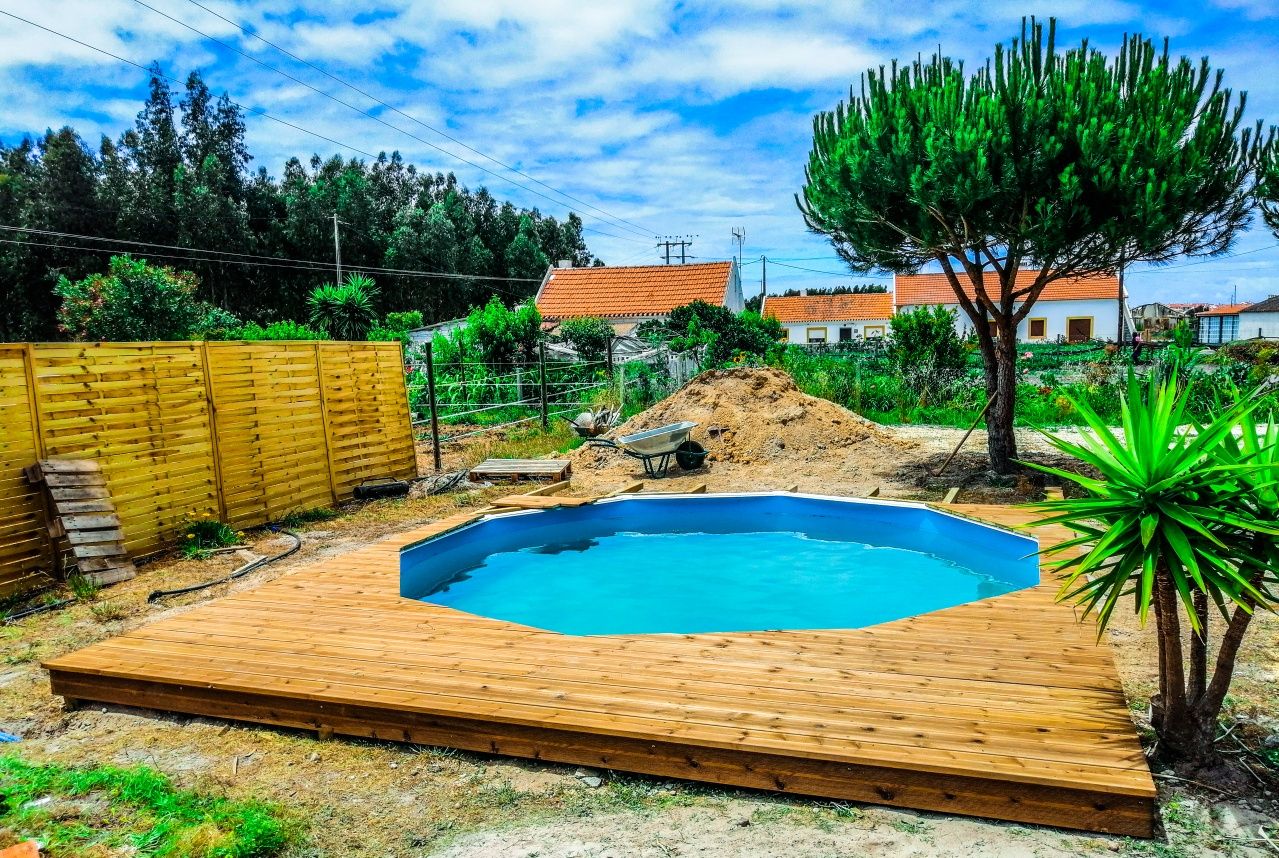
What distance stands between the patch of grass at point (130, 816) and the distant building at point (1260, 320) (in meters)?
66.8

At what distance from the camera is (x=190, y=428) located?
8.20 meters

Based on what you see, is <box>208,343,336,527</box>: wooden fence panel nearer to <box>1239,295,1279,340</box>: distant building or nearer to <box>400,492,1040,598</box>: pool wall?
<box>400,492,1040,598</box>: pool wall

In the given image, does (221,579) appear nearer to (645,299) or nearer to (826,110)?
(826,110)

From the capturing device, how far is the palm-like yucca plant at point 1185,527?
299 centimetres

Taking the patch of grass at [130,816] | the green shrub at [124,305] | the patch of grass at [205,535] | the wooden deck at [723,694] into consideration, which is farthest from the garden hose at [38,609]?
the green shrub at [124,305]

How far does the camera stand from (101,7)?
46.6ft

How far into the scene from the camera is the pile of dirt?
41.3 feet

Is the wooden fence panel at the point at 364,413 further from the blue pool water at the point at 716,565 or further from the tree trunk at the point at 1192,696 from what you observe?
the tree trunk at the point at 1192,696

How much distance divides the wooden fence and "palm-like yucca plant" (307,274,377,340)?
835 cm

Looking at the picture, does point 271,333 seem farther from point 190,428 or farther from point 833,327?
point 833,327

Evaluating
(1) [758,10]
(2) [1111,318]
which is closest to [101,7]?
(1) [758,10]

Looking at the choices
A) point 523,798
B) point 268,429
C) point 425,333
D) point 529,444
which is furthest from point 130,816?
point 425,333

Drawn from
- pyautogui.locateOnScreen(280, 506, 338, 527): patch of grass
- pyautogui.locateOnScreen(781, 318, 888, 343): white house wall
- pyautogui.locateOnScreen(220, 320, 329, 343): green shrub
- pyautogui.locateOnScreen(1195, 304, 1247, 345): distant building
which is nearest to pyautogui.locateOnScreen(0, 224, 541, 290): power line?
pyautogui.locateOnScreen(220, 320, 329, 343): green shrub

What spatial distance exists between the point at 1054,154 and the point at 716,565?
6388 millimetres
